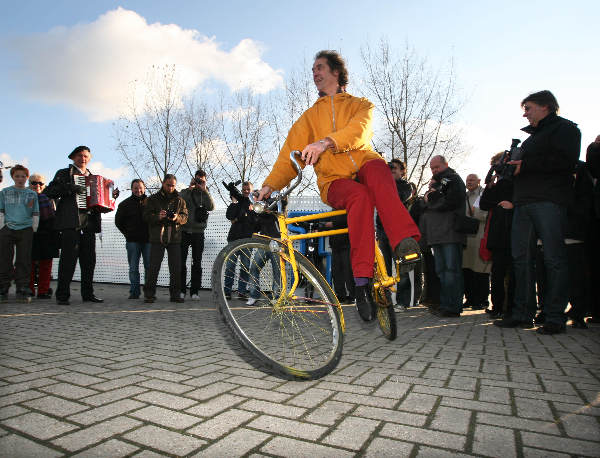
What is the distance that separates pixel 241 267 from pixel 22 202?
610cm

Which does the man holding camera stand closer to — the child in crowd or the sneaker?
the sneaker

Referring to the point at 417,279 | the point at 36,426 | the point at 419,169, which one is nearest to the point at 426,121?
the point at 419,169

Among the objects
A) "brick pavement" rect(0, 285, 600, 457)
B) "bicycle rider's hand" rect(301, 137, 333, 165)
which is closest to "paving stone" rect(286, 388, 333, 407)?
"brick pavement" rect(0, 285, 600, 457)

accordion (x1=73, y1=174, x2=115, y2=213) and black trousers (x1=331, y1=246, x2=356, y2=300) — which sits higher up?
accordion (x1=73, y1=174, x2=115, y2=213)

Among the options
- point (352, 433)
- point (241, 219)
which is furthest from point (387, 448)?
point (241, 219)

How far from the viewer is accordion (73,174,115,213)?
21.0 feet

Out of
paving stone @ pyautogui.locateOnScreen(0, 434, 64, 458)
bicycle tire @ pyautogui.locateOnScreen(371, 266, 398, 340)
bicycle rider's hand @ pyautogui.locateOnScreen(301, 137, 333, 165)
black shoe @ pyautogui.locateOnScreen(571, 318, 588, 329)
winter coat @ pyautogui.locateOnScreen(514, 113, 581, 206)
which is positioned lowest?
black shoe @ pyautogui.locateOnScreen(571, 318, 588, 329)

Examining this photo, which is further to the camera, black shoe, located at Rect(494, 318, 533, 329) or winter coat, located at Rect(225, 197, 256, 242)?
winter coat, located at Rect(225, 197, 256, 242)

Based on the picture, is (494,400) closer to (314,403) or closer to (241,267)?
(314,403)

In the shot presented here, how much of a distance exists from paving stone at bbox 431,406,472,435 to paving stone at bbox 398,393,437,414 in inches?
2.2

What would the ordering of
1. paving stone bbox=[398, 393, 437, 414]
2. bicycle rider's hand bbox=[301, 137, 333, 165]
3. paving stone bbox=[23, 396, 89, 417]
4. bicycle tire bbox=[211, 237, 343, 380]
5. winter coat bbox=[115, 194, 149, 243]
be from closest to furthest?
paving stone bbox=[23, 396, 89, 417]
paving stone bbox=[398, 393, 437, 414]
bicycle tire bbox=[211, 237, 343, 380]
bicycle rider's hand bbox=[301, 137, 333, 165]
winter coat bbox=[115, 194, 149, 243]

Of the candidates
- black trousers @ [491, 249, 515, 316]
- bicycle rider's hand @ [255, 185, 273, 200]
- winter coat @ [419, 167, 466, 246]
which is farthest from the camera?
winter coat @ [419, 167, 466, 246]

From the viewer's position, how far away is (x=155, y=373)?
249 centimetres

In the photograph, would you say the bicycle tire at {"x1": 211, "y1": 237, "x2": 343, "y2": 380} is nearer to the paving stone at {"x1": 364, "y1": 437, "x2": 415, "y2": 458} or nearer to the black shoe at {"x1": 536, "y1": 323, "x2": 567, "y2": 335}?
the paving stone at {"x1": 364, "y1": 437, "x2": 415, "y2": 458}
